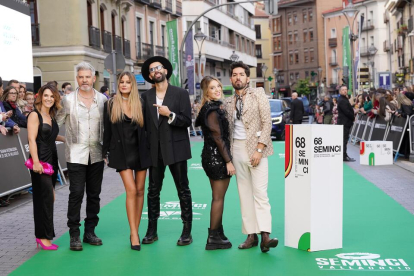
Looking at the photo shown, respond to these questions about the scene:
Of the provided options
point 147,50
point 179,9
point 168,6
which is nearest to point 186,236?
point 147,50

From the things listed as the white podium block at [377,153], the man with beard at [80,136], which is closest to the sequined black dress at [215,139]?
the man with beard at [80,136]

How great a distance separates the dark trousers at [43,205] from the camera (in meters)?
7.79

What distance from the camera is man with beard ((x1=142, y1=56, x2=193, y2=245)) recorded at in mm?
7719

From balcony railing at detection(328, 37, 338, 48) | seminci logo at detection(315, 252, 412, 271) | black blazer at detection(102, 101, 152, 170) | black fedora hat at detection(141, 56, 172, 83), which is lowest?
seminci logo at detection(315, 252, 412, 271)

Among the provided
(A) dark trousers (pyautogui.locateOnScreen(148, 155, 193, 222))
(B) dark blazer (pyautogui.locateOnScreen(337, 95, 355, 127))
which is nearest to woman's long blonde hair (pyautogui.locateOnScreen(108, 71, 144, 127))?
(A) dark trousers (pyautogui.locateOnScreen(148, 155, 193, 222))

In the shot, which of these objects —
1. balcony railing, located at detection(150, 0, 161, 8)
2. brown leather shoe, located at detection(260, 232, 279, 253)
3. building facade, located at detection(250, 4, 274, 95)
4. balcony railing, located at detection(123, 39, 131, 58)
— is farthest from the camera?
building facade, located at detection(250, 4, 274, 95)

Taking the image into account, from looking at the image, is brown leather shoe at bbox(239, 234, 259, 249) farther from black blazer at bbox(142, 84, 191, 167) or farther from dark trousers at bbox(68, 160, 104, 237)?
dark trousers at bbox(68, 160, 104, 237)

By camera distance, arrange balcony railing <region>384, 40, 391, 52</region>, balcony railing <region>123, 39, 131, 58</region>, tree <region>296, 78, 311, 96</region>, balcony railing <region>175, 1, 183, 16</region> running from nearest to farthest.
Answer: balcony railing <region>123, 39, 131, 58</region> → balcony railing <region>175, 1, 183, 16</region> → balcony railing <region>384, 40, 391, 52</region> → tree <region>296, 78, 311, 96</region>

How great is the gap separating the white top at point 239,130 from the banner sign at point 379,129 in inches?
519

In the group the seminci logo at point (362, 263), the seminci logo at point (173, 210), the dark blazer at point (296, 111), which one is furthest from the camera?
the dark blazer at point (296, 111)

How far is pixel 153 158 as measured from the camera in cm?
775

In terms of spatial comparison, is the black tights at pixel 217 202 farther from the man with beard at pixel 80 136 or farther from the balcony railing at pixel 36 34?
the balcony railing at pixel 36 34

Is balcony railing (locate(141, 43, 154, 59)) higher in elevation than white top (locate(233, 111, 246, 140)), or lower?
higher

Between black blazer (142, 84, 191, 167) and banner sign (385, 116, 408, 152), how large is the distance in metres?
11.4
